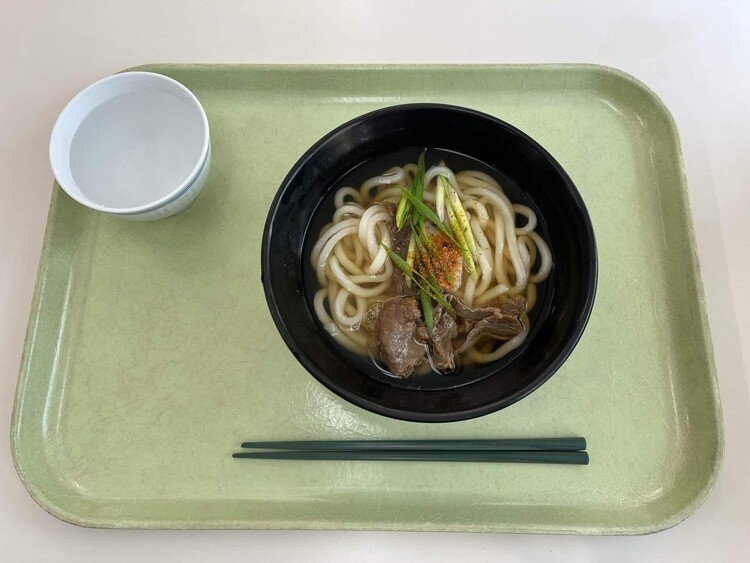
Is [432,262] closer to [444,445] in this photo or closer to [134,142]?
[444,445]

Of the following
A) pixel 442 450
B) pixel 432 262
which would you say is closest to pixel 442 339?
pixel 432 262

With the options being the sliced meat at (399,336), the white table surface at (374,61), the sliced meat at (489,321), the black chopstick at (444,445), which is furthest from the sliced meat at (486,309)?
the white table surface at (374,61)

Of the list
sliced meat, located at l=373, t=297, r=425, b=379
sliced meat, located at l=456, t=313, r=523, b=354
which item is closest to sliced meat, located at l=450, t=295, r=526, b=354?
sliced meat, located at l=456, t=313, r=523, b=354

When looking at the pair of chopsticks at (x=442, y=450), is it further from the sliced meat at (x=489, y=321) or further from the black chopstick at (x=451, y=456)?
the sliced meat at (x=489, y=321)

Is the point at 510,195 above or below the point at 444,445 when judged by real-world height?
above

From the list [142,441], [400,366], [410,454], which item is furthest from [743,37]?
[142,441]

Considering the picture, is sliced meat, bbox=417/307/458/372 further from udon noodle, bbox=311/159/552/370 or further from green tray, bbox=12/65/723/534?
green tray, bbox=12/65/723/534
